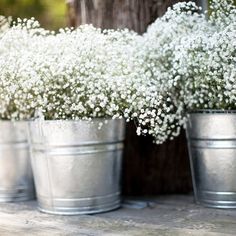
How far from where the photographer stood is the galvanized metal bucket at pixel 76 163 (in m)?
2.67

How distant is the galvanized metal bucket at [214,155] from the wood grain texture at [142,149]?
13.1 inches

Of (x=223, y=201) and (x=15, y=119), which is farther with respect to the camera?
(x=15, y=119)

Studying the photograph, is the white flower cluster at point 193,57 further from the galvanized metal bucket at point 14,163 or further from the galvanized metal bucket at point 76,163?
the galvanized metal bucket at point 14,163

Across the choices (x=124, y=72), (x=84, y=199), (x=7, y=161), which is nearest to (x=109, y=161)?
(x=84, y=199)

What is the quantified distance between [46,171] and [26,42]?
0.70 metres

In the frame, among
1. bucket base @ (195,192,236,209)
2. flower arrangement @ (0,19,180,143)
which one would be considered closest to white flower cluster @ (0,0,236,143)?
flower arrangement @ (0,19,180,143)

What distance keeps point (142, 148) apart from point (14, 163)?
724 mm

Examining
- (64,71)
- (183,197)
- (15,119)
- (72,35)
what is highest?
(72,35)

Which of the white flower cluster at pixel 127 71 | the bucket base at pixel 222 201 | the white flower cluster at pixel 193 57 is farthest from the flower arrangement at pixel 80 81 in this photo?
the bucket base at pixel 222 201

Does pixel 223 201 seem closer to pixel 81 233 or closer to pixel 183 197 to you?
pixel 183 197

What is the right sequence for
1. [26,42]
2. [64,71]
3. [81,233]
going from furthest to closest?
[26,42] < [64,71] < [81,233]

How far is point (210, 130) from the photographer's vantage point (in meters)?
2.73

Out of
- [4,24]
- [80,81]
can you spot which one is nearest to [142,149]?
[80,81]

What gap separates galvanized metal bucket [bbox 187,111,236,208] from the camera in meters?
2.70
